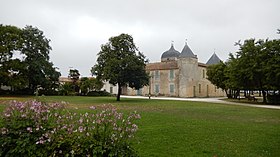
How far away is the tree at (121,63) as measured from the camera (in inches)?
1070

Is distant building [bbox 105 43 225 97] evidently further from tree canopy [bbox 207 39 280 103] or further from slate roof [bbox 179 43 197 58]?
tree canopy [bbox 207 39 280 103]

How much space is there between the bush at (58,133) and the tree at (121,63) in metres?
22.2

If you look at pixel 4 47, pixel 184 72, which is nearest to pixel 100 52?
pixel 4 47

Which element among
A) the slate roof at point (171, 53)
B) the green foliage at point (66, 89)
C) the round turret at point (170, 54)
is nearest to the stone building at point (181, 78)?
the round turret at point (170, 54)

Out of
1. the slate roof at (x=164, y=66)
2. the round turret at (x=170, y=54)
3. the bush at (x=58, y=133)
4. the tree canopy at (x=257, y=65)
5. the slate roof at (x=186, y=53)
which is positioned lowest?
the bush at (x=58, y=133)

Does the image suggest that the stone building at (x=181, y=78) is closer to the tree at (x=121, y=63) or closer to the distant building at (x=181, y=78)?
the distant building at (x=181, y=78)

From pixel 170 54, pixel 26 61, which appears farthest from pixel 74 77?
pixel 170 54

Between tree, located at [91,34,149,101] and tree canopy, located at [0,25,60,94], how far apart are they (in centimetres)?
1428

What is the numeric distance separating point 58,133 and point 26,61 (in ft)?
A: 124

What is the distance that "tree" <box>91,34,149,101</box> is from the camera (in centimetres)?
2719

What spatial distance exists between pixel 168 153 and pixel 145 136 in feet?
6.25

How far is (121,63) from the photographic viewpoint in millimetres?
27453

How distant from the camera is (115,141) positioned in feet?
14.4

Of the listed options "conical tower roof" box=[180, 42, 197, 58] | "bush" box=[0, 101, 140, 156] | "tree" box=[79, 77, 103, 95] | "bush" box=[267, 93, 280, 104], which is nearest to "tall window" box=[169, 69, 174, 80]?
"conical tower roof" box=[180, 42, 197, 58]
